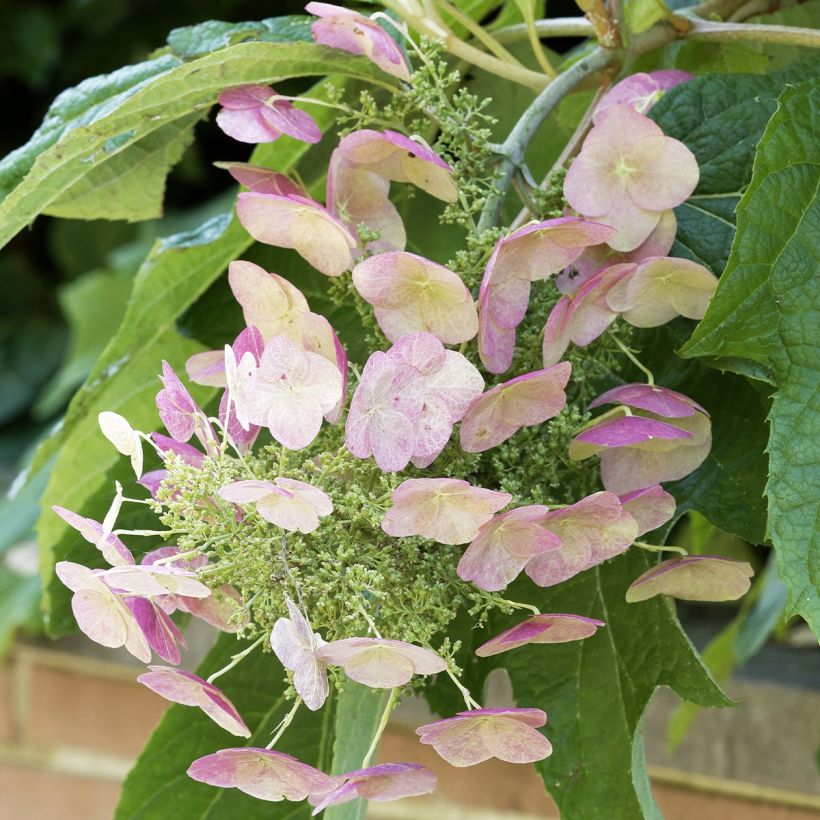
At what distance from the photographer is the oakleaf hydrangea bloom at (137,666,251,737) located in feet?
1.02

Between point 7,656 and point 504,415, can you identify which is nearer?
point 504,415

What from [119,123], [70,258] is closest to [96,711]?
[70,258]

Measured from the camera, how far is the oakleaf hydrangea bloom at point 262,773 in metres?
0.31

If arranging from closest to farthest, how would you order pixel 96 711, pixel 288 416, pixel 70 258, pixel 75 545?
pixel 288 416, pixel 75 545, pixel 96 711, pixel 70 258

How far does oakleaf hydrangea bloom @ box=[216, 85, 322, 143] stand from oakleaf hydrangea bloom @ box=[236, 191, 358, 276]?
0.15 feet

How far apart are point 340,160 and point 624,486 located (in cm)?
14

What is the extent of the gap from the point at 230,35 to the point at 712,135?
0.64 ft

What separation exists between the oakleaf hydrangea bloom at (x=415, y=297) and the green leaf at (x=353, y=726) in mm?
138

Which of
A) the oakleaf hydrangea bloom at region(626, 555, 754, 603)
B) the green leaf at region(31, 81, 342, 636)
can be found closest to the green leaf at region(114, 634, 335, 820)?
the green leaf at region(31, 81, 342, 636)

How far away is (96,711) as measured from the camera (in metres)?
1.35

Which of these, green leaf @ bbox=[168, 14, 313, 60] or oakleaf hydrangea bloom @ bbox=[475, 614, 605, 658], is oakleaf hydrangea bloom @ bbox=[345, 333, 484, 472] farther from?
green leaf @ bbox=[168, 14, 313, 60]

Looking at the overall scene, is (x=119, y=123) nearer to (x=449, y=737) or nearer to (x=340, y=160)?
(x=340, y=160)

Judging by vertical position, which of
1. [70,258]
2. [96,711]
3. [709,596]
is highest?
[709,596]

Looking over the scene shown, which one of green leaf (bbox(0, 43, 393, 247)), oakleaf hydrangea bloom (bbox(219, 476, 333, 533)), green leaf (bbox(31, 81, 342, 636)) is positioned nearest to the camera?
oakleaf hydrangea bloom (bbox(219, 476, 333, 533))
